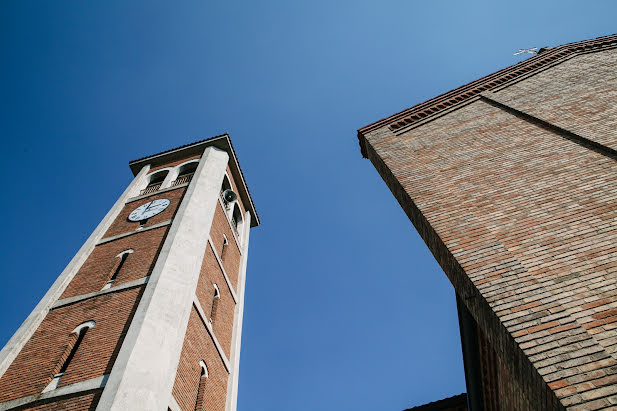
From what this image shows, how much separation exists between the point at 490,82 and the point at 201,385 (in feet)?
30.9

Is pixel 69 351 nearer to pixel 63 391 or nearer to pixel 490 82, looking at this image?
pixel 63 391

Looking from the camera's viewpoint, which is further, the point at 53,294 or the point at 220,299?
the point at 220,299

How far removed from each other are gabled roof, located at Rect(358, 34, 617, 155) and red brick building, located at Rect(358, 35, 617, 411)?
57 millimetres

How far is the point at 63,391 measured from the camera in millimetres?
7820

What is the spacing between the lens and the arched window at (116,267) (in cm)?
1119

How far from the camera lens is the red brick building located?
3.19m

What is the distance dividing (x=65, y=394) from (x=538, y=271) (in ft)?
26.2

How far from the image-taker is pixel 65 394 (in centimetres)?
775

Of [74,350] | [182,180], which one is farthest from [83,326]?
[182,180]

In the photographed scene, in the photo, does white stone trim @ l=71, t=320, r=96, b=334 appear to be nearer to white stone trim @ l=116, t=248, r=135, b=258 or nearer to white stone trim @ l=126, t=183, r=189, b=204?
white stone trim @ l=116, t=248, r=135, b=258

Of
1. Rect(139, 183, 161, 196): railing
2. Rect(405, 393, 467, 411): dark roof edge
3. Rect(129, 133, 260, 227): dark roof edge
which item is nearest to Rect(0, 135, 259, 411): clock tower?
Rect(139, 183, 161, 196): railing

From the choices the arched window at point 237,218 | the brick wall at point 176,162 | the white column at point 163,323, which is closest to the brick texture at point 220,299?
the white column at point 163,323

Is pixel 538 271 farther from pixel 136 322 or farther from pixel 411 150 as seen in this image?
pixel 136 322

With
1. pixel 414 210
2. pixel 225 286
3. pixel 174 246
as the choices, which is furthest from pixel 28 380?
pixel 414 210
